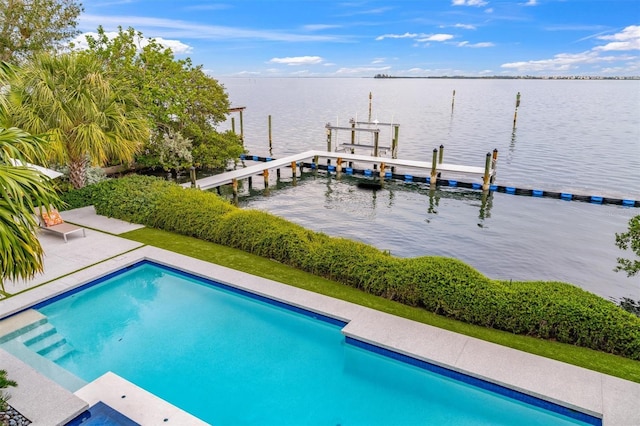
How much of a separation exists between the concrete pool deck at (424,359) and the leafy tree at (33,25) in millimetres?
17148

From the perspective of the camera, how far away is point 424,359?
749 centimetres

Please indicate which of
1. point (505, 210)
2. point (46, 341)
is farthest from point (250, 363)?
point (505, 210)

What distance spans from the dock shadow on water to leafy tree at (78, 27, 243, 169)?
3706 millimetres

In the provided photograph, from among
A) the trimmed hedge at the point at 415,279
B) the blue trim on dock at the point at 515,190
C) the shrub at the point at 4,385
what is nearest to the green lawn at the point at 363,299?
the trimmed hedge at the point at 415,279

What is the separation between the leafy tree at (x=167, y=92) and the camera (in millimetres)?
21375

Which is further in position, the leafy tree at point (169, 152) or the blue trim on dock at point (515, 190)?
the leafy tree at point (169, 152)

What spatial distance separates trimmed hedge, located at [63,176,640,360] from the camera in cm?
795

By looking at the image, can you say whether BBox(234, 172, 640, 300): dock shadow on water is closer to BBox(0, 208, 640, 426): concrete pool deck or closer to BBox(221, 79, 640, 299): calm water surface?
BBox(221, 79, 640, 299): calm water surface

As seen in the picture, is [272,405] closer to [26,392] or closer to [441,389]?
[441,389]

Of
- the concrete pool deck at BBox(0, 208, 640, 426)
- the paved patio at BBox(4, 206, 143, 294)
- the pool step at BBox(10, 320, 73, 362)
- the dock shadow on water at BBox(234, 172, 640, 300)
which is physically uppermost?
the paved patio at BBox(4, 206, 143, 294)

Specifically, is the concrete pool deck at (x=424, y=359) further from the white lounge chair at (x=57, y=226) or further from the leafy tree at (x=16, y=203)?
the white lounge chair at (x=57, y=226)

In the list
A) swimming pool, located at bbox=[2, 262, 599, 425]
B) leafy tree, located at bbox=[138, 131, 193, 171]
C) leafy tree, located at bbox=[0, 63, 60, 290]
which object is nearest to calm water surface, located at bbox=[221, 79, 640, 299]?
leafy tree, located at bbox=[138, 131, 193, 171]

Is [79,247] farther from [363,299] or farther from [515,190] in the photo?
[515,190]

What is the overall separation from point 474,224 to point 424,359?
12.8 metres
